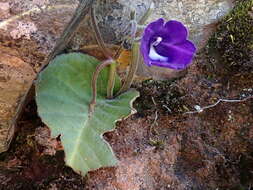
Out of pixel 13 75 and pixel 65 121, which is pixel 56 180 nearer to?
pixel 65 121

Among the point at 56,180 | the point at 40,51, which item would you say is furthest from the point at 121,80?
the point at 56,180

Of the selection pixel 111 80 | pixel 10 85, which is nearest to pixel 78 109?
pixel 111 80

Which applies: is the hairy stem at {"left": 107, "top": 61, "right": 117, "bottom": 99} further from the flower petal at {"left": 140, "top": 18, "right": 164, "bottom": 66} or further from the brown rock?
the brown rock

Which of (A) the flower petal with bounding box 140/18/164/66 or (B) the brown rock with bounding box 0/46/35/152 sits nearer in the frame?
(A) the flower petal with bounding box 140/18/164/66

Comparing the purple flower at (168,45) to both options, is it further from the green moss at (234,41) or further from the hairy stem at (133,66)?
the green moss at (234,41)

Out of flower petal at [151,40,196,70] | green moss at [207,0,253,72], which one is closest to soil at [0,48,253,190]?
green moss at [207,0,253,72]

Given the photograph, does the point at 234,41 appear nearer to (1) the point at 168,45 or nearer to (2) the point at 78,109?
(1) the point at 168,45
